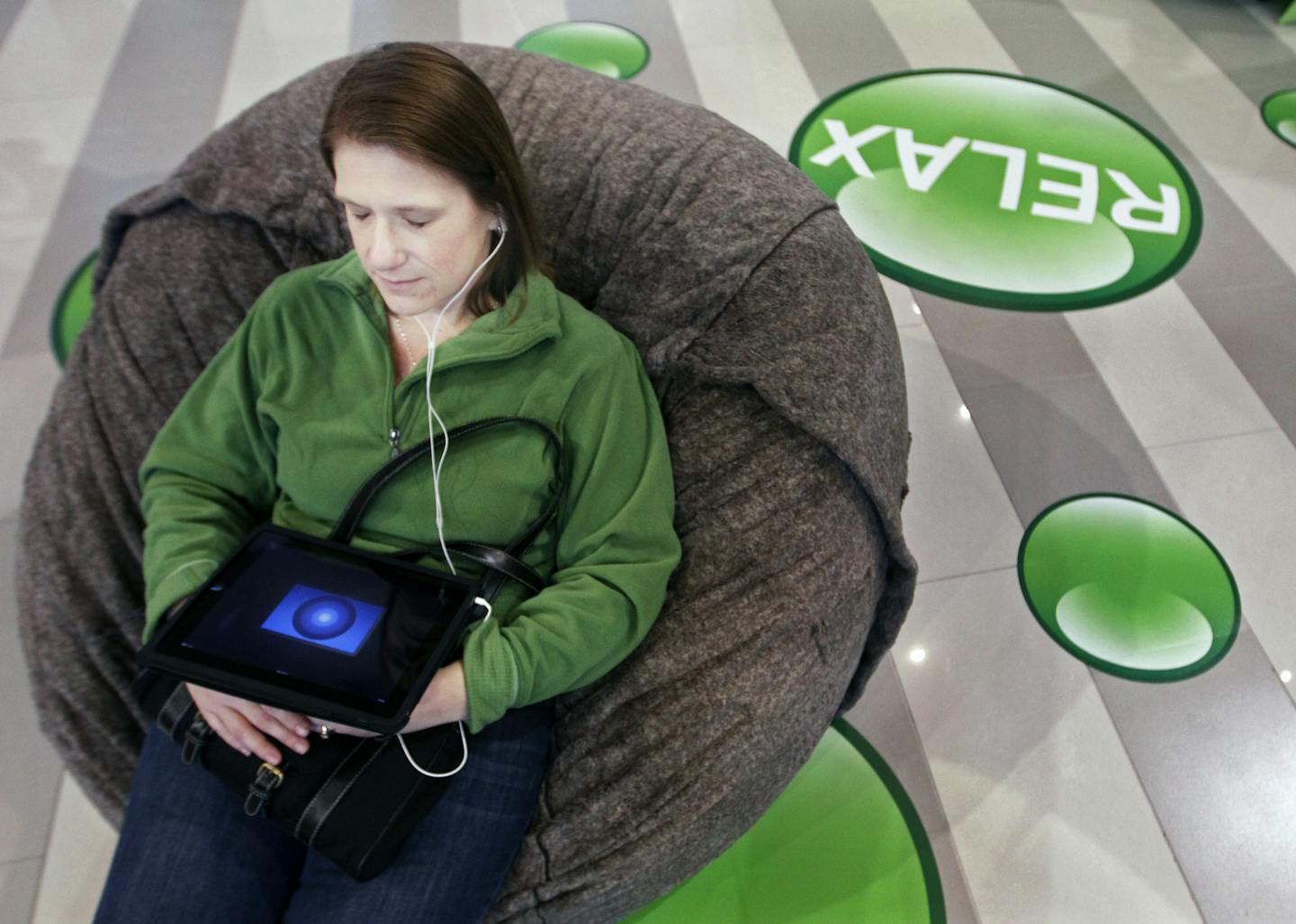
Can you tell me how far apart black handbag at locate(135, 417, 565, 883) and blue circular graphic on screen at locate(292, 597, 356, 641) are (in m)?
0.15

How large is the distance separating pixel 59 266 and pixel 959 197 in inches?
101

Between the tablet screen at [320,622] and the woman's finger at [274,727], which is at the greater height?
the tablet screen at [320,622]

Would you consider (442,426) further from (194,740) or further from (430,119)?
(194,740)

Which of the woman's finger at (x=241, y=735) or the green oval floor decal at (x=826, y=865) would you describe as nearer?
the woman's finger at (x=241, y=735)

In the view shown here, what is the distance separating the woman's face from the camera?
121 cm

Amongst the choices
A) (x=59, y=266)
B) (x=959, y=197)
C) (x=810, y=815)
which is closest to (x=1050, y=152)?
(x=959, y=197)

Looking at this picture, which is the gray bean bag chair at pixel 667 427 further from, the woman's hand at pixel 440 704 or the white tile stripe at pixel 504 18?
the white tile stripe at pixel 504 18

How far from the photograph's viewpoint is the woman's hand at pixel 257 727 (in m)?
1.25

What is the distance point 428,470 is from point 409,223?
1.08 feet

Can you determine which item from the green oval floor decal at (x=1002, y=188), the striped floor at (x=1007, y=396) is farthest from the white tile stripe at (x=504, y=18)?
the green oval floor decal at (x=1002, y=188)

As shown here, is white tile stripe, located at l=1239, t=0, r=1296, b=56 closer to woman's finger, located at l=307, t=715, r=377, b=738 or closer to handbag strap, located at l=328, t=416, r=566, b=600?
handbag strap, located at l=328, t=416, r=566, b=600

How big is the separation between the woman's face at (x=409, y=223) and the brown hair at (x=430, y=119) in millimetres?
16

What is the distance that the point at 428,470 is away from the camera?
4.50ft

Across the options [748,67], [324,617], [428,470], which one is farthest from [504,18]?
[324,617]
